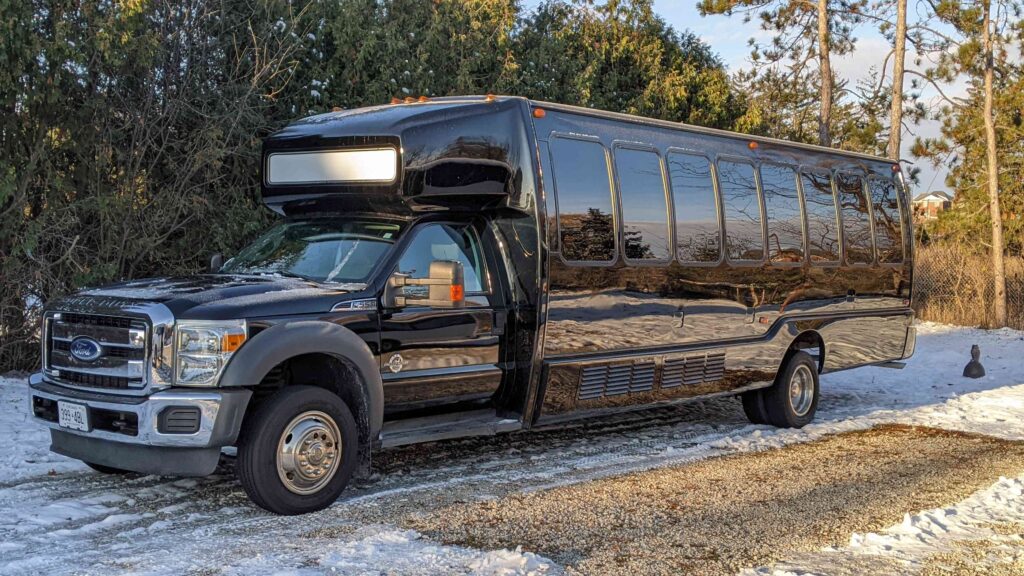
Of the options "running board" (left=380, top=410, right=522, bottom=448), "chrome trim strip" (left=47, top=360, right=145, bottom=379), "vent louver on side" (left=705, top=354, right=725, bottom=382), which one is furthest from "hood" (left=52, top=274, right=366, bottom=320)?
"vent louver on side" (left=705, top=354, right=725, bottom=382)

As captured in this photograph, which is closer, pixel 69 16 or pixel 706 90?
pixel 69 16

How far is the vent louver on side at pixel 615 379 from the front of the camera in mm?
8445

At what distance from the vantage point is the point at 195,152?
39.4 feet

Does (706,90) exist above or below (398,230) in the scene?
above

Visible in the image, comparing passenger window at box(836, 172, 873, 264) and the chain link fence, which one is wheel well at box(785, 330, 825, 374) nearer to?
passenger window at box(836, 172, 873, 264)

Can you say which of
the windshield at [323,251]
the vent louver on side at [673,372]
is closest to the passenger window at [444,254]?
the windshield at [323,251]

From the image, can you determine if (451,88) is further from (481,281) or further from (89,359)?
(89,359)

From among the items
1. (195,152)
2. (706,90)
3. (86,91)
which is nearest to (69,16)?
(86,91)

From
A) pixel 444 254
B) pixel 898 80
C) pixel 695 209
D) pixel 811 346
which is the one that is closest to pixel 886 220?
pixel 811 346

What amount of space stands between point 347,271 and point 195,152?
5.50 metres

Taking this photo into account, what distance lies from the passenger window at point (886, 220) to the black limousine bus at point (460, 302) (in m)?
0.56

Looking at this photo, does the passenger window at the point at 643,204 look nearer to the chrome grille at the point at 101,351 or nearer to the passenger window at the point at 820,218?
the passenger window at the point at 820,218

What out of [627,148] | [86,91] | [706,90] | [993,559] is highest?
[706,90]

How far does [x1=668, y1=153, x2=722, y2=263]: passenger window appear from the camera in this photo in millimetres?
9406
